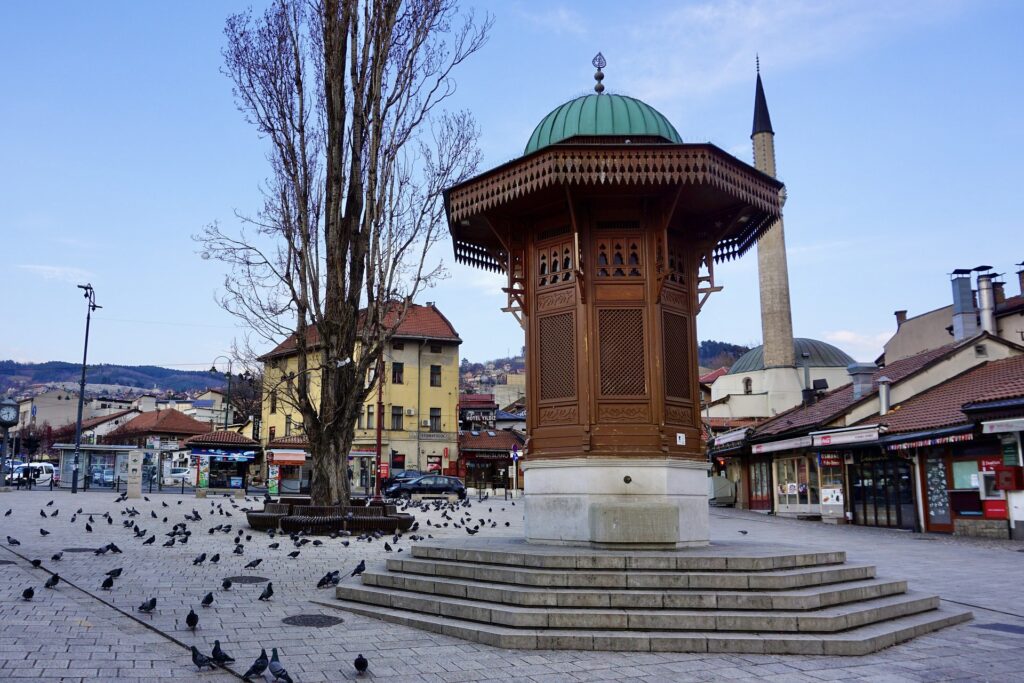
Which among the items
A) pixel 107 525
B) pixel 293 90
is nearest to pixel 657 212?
pixel 293 90

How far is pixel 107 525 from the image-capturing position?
18.2m

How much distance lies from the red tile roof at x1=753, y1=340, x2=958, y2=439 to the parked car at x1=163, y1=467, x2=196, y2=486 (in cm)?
3697

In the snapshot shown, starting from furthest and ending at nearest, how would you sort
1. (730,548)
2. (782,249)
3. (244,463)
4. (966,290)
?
(782,249) < (244,463) < (966,290) < (730,548)

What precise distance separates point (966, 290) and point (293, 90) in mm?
25504

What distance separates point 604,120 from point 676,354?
355 cm

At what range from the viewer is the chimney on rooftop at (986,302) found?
93.2 ft

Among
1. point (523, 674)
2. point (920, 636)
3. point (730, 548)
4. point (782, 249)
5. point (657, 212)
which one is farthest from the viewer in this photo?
point (782, 249)

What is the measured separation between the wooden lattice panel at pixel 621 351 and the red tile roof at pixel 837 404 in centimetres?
1760

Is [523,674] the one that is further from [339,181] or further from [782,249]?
[782,249]

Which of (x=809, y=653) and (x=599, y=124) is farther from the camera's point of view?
(x=599, y=124)

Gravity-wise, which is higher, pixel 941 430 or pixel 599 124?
pixel 599 124

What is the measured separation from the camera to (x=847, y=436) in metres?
23.6

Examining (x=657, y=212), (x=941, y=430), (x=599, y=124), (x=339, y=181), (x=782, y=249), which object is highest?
(x=782, y=249)

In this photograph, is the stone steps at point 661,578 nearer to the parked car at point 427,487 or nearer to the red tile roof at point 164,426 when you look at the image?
the parked car at point 427,487
